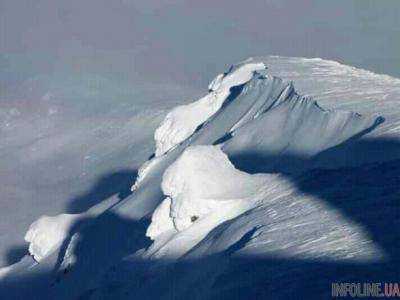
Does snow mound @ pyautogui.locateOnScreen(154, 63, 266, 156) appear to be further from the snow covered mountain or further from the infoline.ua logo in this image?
the infoline.ua logo

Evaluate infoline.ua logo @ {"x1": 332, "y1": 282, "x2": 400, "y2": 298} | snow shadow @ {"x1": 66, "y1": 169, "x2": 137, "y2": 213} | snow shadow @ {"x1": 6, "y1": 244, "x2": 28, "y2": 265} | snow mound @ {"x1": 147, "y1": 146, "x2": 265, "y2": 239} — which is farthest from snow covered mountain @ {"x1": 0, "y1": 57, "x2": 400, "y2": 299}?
snow shadow @ {"x1": 66, "y1": 169, "x2": 137, "y2": 213}

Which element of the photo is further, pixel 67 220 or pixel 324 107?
pixel 67 220

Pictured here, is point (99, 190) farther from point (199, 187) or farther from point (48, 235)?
point (199, 187)

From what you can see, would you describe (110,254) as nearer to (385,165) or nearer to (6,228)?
(385,165)

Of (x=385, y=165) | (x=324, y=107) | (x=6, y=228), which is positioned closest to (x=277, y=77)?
(x=324, y=107)

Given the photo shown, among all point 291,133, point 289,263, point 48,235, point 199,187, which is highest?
point 291,133

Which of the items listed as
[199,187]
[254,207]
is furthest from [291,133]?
[254,207]
